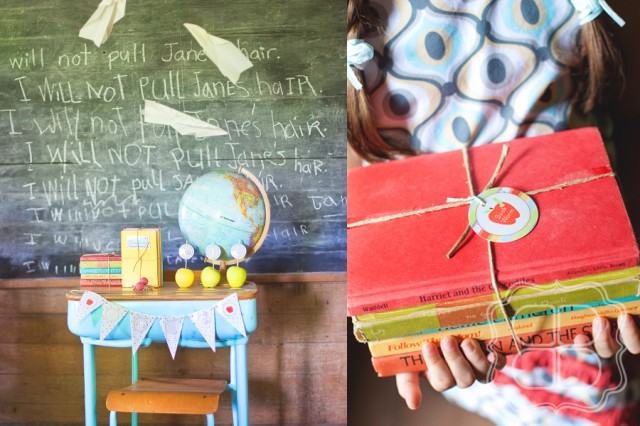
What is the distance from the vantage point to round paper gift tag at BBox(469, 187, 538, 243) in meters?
1.42

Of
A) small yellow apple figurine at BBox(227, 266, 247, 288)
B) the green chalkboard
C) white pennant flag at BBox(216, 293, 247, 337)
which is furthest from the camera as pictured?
the green chalkboard

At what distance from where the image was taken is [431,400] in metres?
1.59

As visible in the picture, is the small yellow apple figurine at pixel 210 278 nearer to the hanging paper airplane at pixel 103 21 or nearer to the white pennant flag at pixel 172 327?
the white pennant flag at pixel 172 327

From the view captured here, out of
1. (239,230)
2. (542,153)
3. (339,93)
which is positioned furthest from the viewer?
(339,93)

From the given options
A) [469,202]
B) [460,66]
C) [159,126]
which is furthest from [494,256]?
[159,126]

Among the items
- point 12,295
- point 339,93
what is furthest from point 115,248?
point 339,93

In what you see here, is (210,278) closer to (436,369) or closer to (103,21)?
(436,369)

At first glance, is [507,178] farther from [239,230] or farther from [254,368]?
[254,368]

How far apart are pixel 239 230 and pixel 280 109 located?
0.50 m

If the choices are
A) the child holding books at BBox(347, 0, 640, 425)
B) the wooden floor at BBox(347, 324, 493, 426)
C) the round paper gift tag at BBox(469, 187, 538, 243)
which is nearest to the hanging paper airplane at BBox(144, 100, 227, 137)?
the child holding books at BBox(347, 0, 640, 425)

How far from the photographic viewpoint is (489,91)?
1569mm

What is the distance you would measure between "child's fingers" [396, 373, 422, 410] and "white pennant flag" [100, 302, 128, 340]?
0.89 metres

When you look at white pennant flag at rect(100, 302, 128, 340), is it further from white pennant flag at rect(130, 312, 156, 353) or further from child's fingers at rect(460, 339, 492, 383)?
child's fingers at rect(460, 339, 492, 383)

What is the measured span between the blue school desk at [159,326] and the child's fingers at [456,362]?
71cm
